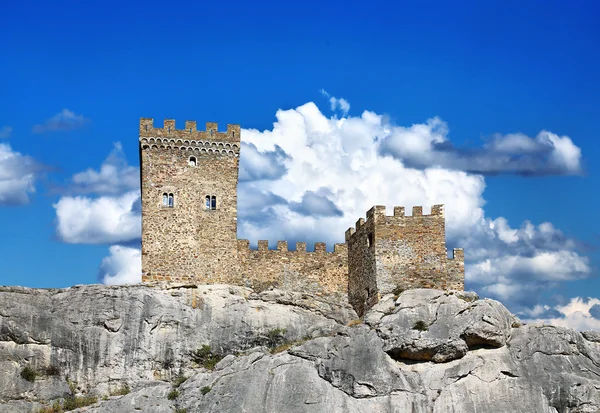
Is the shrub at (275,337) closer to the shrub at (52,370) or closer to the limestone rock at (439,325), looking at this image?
the limestone rock at (439,325)

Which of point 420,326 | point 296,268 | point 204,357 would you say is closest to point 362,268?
point 296,268

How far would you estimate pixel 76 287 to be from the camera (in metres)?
64.8

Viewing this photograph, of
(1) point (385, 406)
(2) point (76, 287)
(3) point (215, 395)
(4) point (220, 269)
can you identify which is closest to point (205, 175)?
(4) point (220, 269)

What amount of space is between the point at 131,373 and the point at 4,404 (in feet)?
24.0

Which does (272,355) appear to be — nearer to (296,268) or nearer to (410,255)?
(296,268)

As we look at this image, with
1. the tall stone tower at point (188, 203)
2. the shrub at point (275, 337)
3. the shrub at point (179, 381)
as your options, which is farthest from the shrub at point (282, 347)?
the tall stone tower at point (188, 203)

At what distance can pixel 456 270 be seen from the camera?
65250 mm

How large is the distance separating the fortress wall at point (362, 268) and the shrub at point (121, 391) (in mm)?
15260

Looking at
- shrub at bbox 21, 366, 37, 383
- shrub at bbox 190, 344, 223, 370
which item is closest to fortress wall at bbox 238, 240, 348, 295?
shrub at bbox 190, 344, 223, 370

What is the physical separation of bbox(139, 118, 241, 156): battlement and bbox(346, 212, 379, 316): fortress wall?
9.45 meters

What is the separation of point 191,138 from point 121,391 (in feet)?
54.4

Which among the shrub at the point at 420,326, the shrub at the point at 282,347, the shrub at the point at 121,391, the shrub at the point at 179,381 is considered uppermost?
the shrub at the point at 420,326

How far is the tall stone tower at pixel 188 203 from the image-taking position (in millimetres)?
65688

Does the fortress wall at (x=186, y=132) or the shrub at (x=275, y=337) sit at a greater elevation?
the fortress wall at (x=186, y=132)
